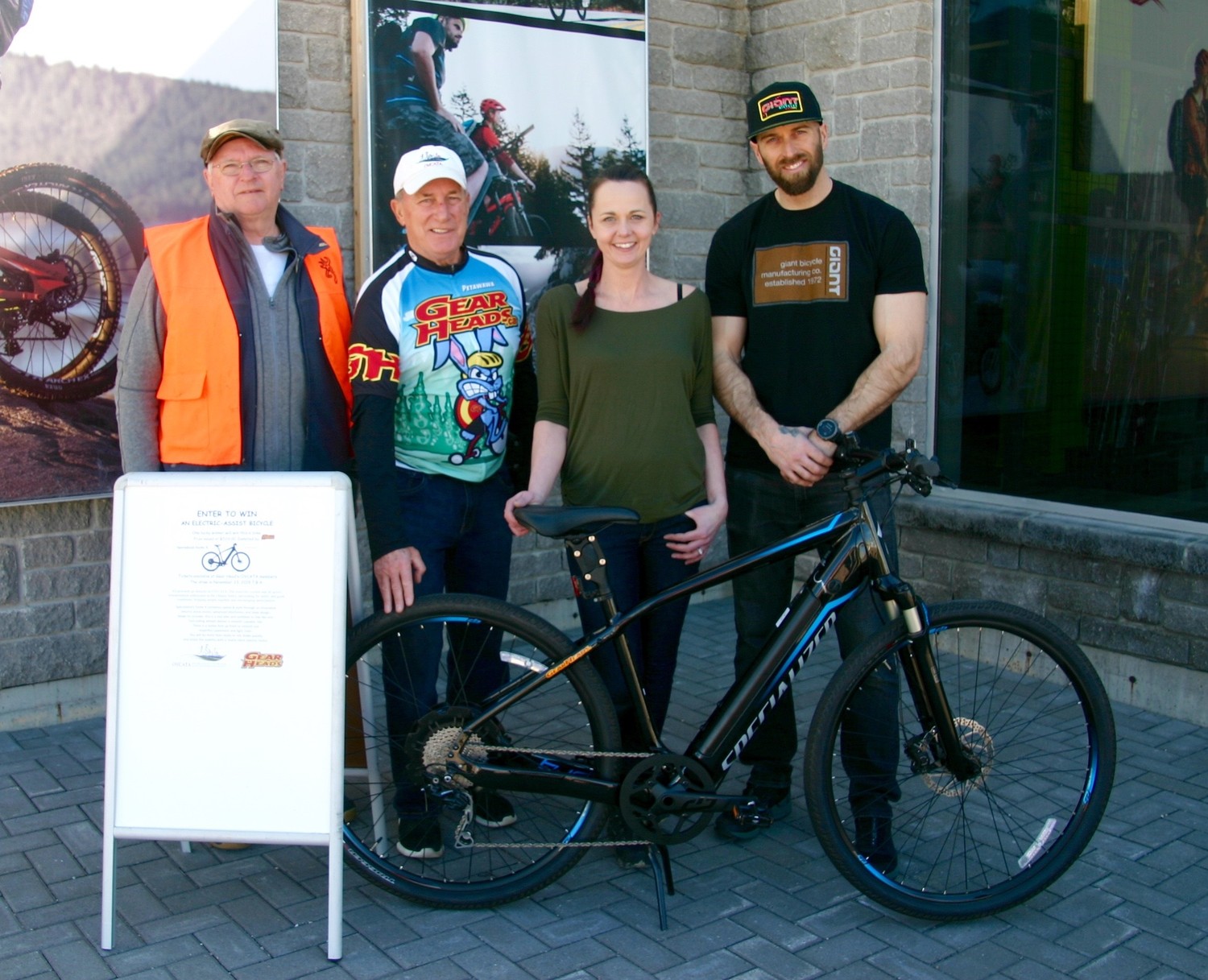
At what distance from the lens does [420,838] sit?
3699mm

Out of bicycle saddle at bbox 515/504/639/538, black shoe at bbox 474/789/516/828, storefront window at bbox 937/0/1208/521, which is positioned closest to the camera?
bicycle saddle at bbox 515/504/639/538

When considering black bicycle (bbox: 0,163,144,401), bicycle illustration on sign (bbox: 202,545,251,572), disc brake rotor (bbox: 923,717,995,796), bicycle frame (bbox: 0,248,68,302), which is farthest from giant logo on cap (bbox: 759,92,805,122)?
bicycle frame (bbox: 0,248,68,302)

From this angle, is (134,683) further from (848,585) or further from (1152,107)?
(1152,107)

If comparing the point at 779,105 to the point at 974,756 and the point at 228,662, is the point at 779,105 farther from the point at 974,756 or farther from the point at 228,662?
the point at 228,662

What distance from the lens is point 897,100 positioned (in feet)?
19.3

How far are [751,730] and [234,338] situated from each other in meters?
1.83

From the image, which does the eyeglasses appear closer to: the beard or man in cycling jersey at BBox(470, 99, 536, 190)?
the beard

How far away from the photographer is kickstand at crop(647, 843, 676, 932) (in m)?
3.37

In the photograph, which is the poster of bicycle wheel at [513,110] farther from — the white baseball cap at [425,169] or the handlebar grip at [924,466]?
the handlebar grip at [924,466]

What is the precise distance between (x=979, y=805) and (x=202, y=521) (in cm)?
262

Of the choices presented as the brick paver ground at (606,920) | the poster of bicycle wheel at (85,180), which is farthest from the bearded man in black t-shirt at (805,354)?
the poster of bicycle wheel at (85,180)

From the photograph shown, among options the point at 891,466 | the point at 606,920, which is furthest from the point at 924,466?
the point at 606,920

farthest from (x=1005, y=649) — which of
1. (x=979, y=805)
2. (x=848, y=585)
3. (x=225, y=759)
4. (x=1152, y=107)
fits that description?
(x=225, y=759)

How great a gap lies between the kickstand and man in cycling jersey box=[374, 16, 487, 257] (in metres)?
2.94
